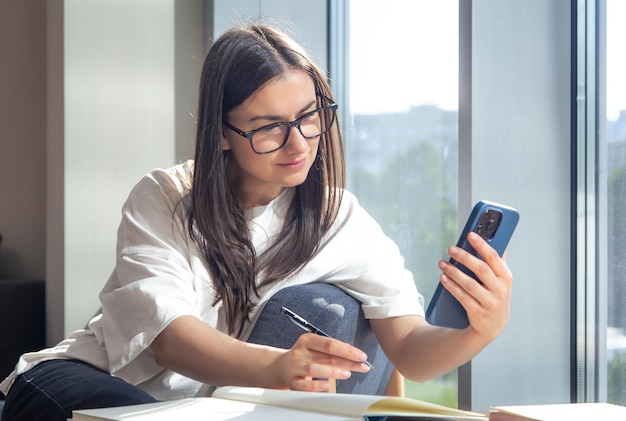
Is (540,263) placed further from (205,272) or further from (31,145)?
(31,145)

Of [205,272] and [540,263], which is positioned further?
[540,263]

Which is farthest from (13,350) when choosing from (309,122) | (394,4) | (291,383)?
(291,383)

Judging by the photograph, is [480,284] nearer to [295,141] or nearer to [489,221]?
[489,221]

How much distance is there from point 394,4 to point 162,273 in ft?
5.57

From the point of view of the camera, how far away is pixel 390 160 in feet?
9.61

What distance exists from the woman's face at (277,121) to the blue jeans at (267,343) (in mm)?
225

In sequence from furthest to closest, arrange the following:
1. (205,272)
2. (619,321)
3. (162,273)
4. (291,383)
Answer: (619,321) < (205,272) < (162,273) < (291,383)

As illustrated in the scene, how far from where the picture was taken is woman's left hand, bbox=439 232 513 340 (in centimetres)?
121

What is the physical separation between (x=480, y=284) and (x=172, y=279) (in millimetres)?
551

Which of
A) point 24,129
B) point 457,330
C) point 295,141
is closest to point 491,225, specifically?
point 457,330

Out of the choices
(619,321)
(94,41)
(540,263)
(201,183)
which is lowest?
(619,321)

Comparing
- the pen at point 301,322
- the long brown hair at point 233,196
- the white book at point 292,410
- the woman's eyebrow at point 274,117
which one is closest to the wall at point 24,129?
the long brown hair at point 233,196

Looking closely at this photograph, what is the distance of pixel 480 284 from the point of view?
1249 mm

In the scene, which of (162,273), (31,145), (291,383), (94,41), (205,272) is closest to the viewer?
(291,383)
